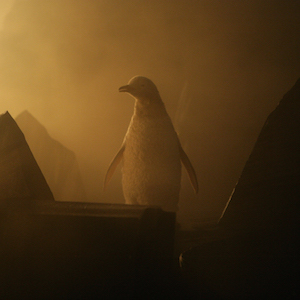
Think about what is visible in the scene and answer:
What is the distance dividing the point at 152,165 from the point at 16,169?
450mm

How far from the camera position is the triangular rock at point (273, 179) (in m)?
0.44

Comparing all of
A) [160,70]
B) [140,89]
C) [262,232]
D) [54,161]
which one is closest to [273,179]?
[262,232]

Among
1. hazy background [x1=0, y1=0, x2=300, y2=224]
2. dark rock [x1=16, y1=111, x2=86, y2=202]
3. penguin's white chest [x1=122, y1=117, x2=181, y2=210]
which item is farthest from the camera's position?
dark rock [x1=16, y1=111, x2=86, y2=202]

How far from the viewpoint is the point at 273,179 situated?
47cm

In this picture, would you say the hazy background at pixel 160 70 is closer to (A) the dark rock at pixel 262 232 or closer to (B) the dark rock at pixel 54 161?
(B) the dark rock at pixel 54 161

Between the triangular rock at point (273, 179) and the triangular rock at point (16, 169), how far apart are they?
22.4 inches

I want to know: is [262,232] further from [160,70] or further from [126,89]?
[160,70]

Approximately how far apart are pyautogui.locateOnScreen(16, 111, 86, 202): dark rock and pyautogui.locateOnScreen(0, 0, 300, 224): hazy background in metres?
0.04

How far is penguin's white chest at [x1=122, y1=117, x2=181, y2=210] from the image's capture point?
0.91 metres

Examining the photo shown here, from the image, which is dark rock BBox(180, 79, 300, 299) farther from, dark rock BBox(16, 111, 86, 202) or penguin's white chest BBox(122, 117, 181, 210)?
dark rock BBox(16, 111, 86, 202)

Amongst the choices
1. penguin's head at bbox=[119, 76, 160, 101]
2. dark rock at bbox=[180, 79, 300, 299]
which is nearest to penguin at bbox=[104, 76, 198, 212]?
penguin's head at bbox=[119, 76, 160, 101]

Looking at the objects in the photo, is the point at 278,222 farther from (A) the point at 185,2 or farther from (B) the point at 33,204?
(A) the point at 185,2

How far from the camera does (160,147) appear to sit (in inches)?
36.2

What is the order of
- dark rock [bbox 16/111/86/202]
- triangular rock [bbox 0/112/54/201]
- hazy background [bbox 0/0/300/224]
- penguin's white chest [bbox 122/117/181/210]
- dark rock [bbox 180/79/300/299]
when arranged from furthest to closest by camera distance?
1. dark rock [bbox 16/111/86/202]
2. hazy background [bbox 0/0/300/224]
3. penguin's white chest [bbox 122/117/181/210]
4. triangular rock [bbox 0/112/54/201]
5. dark rock [bbox 180/79/300/299]
